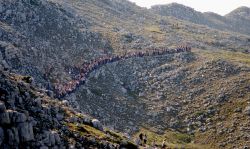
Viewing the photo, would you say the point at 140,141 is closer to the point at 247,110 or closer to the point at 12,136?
the point at 12,136

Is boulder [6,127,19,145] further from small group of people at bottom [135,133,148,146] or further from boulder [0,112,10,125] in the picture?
small group of people at bottom [135,133,148,146]

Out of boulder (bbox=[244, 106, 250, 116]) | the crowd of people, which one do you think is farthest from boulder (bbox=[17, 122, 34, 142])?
boulder (bbox=[244, 106, 250, 116])

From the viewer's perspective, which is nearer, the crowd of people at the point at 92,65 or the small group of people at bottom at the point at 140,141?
the small group of people at bottom at the point at 140,141

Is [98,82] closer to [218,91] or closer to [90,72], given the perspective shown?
[90,72]

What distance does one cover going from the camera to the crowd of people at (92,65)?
209ft

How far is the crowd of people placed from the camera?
63.7 metres

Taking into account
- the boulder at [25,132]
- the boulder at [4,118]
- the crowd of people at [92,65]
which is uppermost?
the boulder at [4,118]

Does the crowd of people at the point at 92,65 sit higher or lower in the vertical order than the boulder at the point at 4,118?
lower

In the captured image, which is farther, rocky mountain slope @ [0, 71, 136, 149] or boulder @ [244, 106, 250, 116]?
boulder @ [244, 106, 250, 116]

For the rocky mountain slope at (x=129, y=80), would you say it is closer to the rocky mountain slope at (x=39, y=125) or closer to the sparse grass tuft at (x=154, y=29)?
the rocky mountain slope at (x=39, y=125)

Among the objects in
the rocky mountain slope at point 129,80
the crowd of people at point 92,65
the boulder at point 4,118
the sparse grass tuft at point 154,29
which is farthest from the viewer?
the sparse grass tuft at point 154,29

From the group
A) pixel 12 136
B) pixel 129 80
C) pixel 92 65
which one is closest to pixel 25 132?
pixel 12 136

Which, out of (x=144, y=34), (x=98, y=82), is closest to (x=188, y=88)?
(x=98, y=82)

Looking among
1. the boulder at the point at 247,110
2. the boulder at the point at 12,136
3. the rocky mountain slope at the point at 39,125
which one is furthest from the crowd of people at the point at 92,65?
the boulder at the point at 12,136
